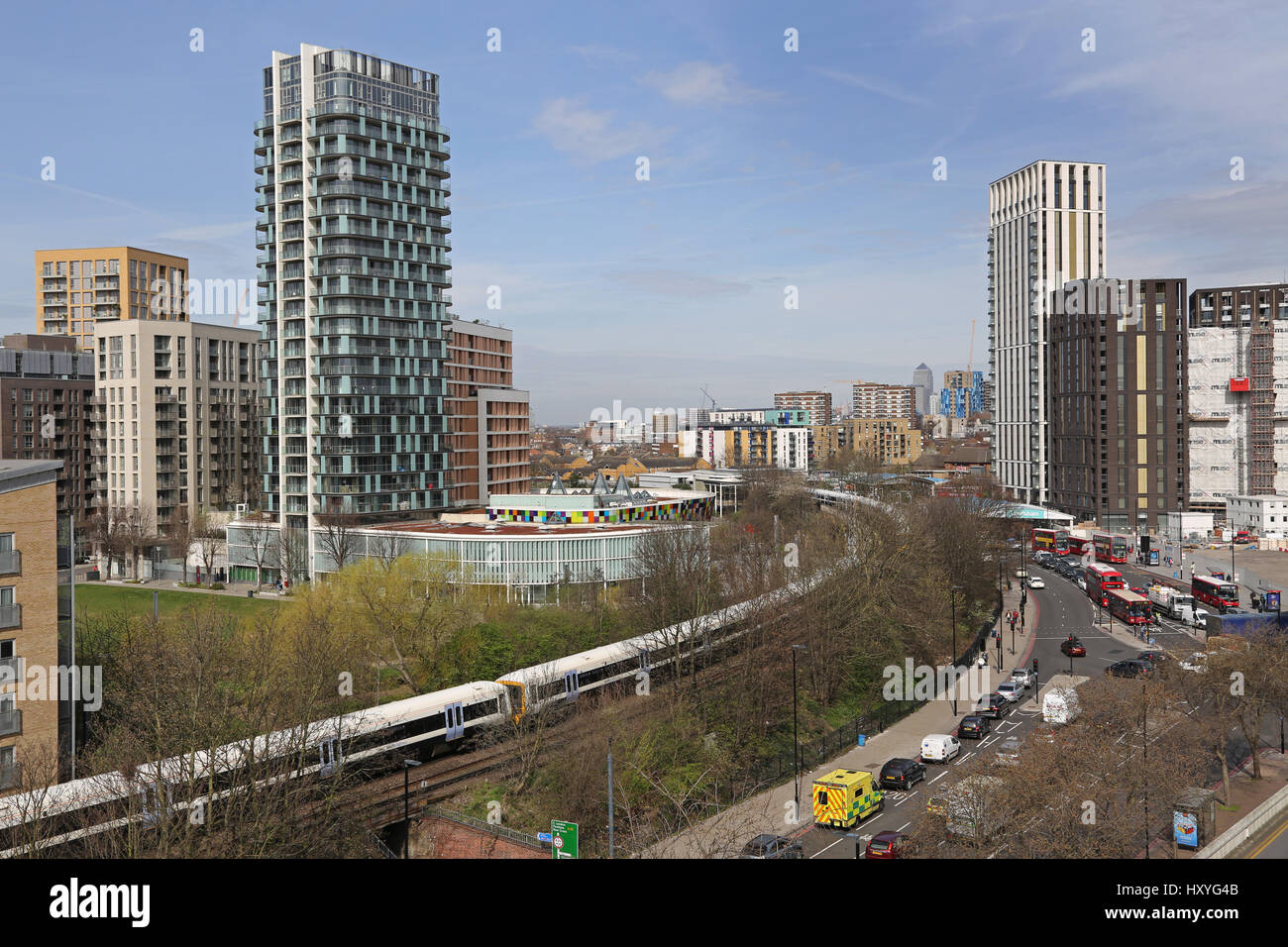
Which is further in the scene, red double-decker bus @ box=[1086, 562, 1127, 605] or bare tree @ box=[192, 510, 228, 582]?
bare tree @ box=[192, 510, 228, 582]

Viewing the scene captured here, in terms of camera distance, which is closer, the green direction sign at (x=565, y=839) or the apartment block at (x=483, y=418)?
the green direction sign at (x=565, y=839)

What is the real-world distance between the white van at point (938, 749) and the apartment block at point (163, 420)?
62221 mm

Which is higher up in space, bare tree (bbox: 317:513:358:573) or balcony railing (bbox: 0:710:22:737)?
→ bare tree (bbox: 317:513:358:573)

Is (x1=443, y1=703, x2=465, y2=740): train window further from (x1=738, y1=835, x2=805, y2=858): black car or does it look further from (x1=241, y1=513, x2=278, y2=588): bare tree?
(x1=241, y1=513, x2=278, y2=588): bare tree

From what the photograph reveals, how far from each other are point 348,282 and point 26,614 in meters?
42.8

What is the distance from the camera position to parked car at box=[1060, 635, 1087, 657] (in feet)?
140

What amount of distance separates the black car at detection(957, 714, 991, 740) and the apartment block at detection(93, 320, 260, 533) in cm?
6192

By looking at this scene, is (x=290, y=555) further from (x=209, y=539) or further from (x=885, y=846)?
(x=885, y=846)

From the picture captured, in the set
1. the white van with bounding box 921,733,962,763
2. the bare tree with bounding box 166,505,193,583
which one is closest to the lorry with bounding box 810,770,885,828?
the white van with bounding box 921,733,962,763

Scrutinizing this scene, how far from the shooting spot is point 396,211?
63438 millimetres

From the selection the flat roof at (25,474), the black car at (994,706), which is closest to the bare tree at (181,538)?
the flat roof at (25,474)

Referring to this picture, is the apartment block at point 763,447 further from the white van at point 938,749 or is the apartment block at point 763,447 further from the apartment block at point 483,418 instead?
the white van at point 938,749

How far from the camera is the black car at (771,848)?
20.4 m
